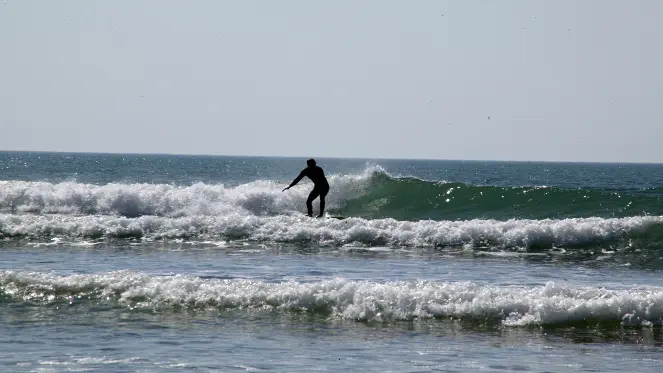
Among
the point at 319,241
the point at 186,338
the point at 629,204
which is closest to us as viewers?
the point at 186,338

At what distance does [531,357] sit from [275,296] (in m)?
3.68

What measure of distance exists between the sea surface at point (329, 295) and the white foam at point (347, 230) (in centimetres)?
4

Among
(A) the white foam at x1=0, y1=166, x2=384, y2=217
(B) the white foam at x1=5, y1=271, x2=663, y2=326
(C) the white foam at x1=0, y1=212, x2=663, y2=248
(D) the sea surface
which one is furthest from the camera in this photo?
(A) the white foam at x1=0, y1=166, x2=384, y2=217

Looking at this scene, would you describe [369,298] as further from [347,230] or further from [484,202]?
[484,202]

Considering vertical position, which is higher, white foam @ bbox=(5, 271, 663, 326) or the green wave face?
the green wave face

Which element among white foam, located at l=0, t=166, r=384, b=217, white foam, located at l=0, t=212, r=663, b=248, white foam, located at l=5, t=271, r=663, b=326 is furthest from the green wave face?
white foam, located at l=5, t=271, r=663, b=326

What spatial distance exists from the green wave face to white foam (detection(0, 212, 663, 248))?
4168 millimetres

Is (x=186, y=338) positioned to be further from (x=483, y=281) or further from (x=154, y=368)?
(x=483, y=281)

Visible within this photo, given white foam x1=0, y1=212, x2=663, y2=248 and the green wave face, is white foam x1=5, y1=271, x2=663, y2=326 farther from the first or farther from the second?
the green wave face

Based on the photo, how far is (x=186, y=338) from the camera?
9164 mm

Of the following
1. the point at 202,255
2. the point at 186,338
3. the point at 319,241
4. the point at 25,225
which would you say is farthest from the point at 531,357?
the point at 25,225

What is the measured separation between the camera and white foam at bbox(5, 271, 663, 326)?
33.5 feet

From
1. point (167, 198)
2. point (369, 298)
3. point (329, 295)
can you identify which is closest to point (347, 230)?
point (329, 295)

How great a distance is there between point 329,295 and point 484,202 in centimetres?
1523
